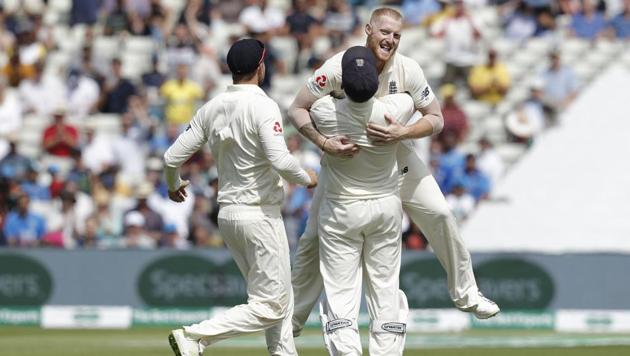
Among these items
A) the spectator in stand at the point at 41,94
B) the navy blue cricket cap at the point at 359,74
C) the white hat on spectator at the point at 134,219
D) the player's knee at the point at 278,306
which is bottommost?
the white hat on spectator at the point at 134,219

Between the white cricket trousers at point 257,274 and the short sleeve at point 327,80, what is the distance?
86cm

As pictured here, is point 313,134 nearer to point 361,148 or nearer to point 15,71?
point 361,148

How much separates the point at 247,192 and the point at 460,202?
31.0ft

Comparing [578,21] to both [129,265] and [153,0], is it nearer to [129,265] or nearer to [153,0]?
[153,0]

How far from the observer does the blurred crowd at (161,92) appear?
→ 19250 millimetres

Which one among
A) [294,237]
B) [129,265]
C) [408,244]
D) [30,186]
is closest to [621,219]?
[408,244]

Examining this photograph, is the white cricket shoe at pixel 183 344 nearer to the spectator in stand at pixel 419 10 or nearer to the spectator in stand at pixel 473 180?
the spectator in stand at pixel 473 180

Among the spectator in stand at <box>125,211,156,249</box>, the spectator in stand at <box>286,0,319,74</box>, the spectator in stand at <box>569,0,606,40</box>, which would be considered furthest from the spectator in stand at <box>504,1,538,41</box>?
the spectator in stand at <box>125,211,156,249</box>

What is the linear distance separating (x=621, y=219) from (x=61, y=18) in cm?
974

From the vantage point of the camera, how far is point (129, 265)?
1838 cm

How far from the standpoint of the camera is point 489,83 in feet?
69.7

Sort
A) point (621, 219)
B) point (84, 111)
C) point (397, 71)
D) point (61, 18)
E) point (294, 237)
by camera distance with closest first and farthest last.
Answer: point (397, 71) → point (294, 237) → point (621, 219) → point (84, 111) → point (61, 18)

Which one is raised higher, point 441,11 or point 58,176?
point 441,11

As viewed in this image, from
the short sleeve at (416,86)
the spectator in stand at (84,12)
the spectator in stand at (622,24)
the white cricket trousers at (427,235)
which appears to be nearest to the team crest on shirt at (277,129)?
the white cricket trousers at (427,235)
